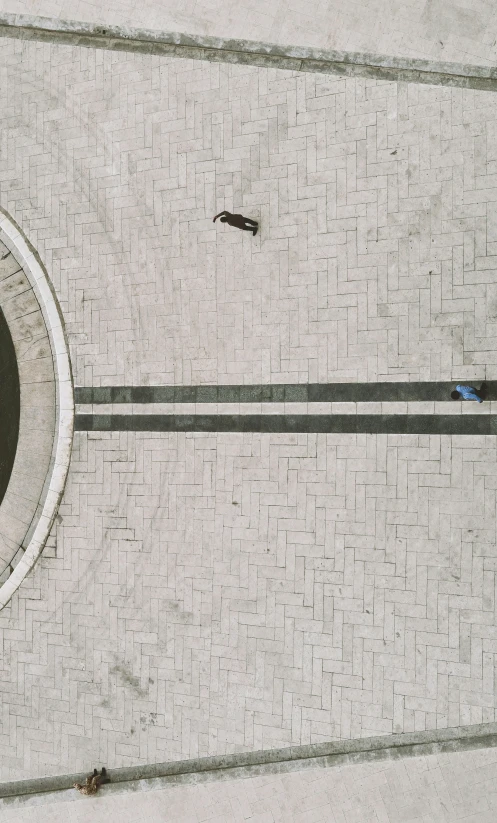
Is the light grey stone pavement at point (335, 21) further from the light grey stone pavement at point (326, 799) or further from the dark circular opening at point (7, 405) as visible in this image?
the light grey stone pavement at point (326, 799)

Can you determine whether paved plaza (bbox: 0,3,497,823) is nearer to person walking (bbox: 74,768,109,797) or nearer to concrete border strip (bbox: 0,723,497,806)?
concrete border strip (bbox: 0,723,497,806)

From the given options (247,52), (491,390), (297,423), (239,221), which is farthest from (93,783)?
(247,52)

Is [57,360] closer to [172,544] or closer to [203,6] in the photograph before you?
[172,544]

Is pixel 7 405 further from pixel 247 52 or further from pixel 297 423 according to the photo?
pixel 247 52

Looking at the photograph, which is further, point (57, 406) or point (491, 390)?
point (57, 406)

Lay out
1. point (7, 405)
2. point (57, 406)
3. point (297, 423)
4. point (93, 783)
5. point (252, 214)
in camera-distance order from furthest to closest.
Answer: point (7, 405), point (57, 406), point (93, 783), point (252, 214), point (297, 423)

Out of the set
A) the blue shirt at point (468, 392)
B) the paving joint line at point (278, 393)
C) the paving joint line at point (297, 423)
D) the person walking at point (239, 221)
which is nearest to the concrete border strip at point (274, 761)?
the paving joint line at point (297, 423)

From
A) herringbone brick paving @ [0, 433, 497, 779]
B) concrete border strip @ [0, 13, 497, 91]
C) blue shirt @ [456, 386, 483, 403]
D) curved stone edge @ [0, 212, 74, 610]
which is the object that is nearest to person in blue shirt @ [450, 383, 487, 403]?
blue shirt @ [456, 386, 483, 403]
